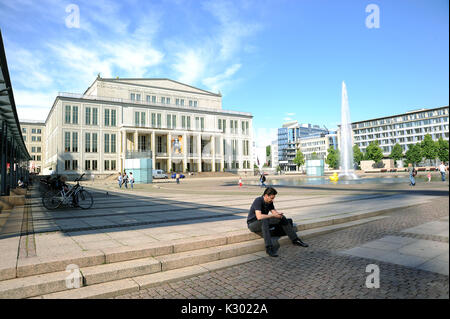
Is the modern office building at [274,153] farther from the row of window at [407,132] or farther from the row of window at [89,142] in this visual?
the row of window at [89,142]

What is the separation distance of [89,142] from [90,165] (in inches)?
196

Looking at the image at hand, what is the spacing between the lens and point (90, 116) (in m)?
62.0

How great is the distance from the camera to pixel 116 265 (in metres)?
4.98

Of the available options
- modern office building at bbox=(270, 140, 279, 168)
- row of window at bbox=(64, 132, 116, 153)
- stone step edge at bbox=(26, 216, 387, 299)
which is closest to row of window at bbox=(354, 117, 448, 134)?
modern office building at bbox=(270, 140, 279, 168)

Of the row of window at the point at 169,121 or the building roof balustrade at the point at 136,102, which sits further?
the row of window at the point at 169,121

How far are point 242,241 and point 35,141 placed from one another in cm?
11475

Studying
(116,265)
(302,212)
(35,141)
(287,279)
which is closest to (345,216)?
(302,212)

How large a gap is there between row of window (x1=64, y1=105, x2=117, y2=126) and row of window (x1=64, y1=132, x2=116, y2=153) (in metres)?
2.62

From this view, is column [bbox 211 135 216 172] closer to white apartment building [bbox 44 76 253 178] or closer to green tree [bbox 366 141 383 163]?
white apartment building [bbox 44 76 253 178]

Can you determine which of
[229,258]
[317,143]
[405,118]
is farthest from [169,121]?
[317,143]

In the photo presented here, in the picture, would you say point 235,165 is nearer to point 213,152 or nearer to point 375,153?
point 213,152

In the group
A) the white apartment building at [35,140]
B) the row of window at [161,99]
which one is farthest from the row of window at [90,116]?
the white apartment building at [35,140]

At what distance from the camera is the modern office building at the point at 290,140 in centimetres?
16162

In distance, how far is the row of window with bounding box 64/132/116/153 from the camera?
2338 inches
